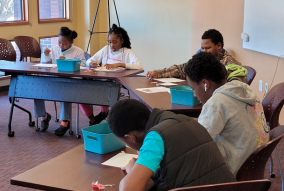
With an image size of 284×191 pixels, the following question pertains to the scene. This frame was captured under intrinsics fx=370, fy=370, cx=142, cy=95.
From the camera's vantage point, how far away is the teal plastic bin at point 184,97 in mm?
2572

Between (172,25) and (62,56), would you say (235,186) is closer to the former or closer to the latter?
(62,56)

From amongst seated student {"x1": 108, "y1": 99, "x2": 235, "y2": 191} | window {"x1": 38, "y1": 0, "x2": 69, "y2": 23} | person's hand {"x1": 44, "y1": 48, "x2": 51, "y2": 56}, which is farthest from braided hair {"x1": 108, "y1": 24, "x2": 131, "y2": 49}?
A: seated student {"x1": 108, "y1": 99, "x2": 235, "y2": 191}

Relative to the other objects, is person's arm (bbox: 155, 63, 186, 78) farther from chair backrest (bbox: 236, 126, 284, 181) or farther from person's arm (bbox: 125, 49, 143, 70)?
chair backrest (bbox: 236, 126, 284, 181)

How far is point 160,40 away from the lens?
703 cm

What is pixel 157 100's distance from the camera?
108 inches

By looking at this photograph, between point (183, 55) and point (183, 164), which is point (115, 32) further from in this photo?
point (183, 164)

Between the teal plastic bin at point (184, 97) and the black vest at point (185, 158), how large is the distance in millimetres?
1151

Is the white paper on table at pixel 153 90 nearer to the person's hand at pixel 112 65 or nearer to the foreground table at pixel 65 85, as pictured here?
the foreground table at pixel 65 85

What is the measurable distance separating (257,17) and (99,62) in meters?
2.01

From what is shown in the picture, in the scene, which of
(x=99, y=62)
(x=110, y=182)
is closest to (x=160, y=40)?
(x=99, y=62)

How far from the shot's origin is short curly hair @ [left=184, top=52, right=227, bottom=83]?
6.32 feet

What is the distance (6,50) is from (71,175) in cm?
469

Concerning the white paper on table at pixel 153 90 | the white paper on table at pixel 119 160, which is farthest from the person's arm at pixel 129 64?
the white paper on table at pixel 119 160

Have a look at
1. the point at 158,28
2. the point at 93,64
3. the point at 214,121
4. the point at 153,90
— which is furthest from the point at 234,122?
the point at 158,28
